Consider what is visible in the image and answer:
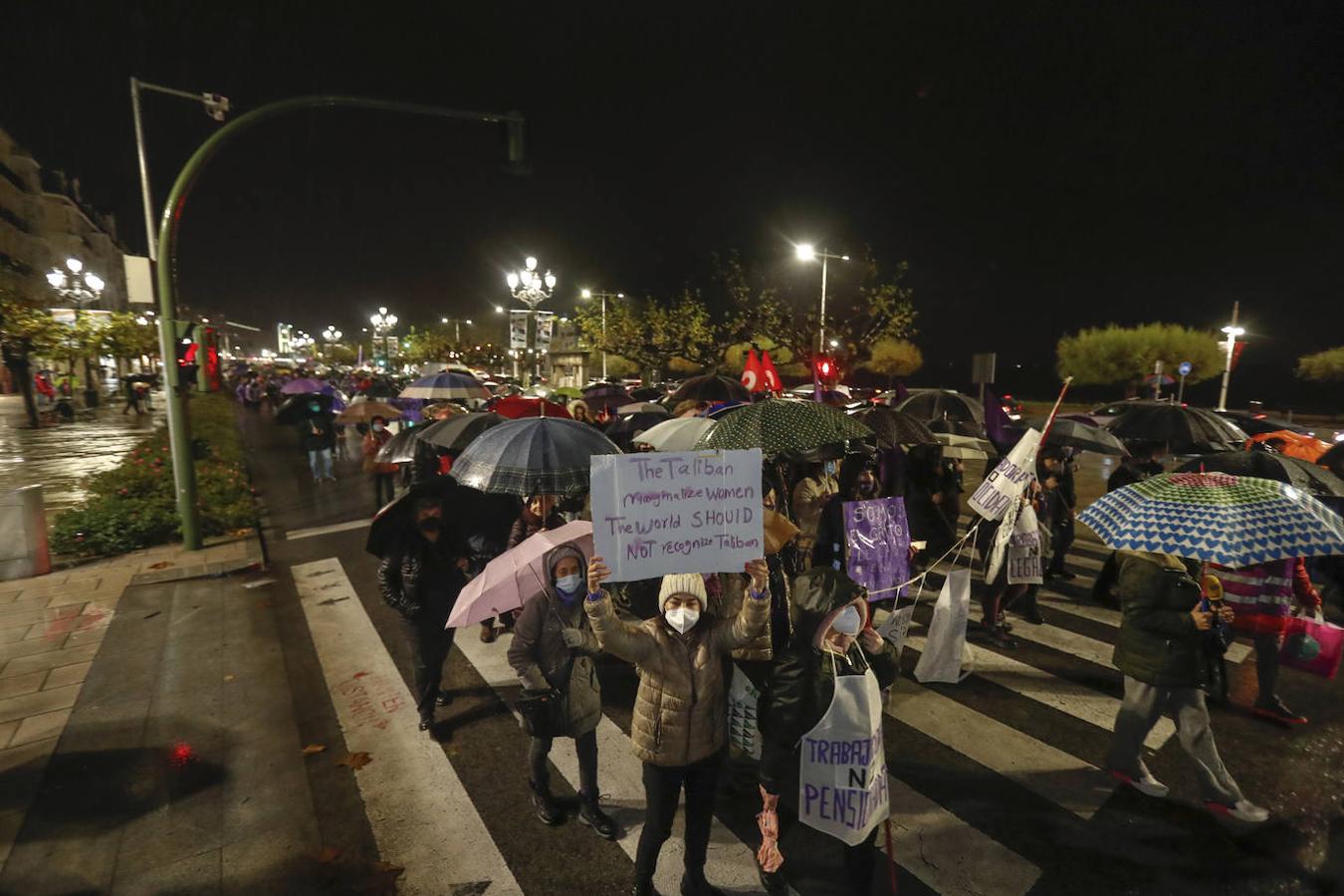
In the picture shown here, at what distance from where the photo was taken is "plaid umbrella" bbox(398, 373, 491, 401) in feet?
38.3

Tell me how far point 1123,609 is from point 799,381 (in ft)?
172

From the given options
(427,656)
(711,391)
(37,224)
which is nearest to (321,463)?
(711,391)

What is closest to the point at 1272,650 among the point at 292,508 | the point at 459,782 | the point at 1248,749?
the point at 1248,749

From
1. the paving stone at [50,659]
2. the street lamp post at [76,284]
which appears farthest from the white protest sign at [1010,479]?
the street lamp post at [76,284]

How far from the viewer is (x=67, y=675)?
5.71 meters

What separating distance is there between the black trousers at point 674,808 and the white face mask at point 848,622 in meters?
0.94

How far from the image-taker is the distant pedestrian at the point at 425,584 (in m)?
4.76

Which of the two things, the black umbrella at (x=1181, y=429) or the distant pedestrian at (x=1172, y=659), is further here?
the black umbrella at (x=1181, y=429)

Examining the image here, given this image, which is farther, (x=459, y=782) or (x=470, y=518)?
(x=470, y=518)

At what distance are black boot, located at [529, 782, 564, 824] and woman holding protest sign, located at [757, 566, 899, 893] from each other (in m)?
1.39

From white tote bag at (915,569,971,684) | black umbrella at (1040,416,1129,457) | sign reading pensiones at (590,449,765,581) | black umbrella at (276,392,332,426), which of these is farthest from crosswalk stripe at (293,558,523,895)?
black umbrella at (276,392,332,426)

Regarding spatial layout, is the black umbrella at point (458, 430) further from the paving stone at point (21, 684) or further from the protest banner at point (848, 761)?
the protest banner at point (848, 761)

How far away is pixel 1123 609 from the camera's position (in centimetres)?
410

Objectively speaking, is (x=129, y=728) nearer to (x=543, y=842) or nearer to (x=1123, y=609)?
(x=543, y=842)
